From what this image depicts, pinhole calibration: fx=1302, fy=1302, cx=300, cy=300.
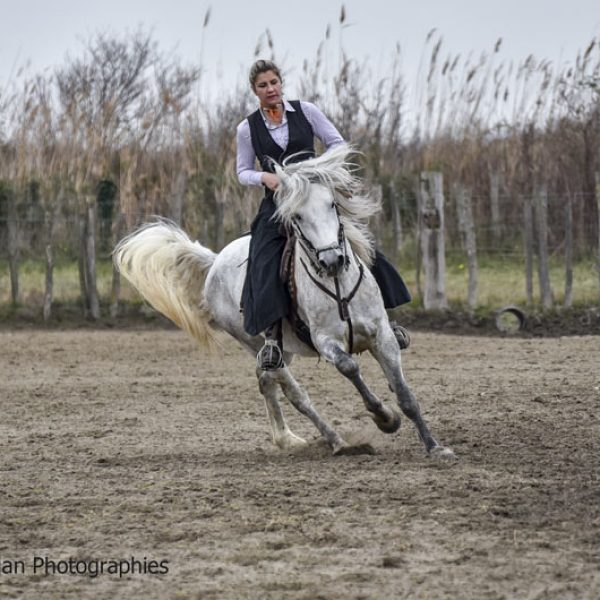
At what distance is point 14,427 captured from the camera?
30.6 ft

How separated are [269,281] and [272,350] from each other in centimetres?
48

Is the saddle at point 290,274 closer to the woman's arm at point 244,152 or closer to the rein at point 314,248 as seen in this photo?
the rein at point 314,248

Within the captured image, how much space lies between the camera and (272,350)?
7980 mm

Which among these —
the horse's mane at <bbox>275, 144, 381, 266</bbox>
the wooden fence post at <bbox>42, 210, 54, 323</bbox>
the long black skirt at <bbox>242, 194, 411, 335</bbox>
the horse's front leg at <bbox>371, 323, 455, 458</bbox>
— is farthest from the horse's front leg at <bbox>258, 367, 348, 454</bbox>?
the wooden fence post at <bbox>42, 210, 54, 323</bbox>

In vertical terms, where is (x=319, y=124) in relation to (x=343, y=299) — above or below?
above

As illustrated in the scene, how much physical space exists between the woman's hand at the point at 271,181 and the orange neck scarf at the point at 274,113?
1.83 feet

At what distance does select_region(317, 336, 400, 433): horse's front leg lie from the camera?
734cm

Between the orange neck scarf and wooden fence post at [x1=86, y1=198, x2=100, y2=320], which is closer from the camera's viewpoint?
the orange neck scarf

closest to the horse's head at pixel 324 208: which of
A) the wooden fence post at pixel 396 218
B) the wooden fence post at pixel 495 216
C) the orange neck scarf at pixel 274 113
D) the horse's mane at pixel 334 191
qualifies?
the horse's mane at pixel 334 191

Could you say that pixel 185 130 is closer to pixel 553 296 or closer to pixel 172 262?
pixel 553 296

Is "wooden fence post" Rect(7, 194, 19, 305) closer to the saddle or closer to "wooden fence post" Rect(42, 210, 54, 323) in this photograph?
"wooden fence post" Rect(42, 210, 54, 323)

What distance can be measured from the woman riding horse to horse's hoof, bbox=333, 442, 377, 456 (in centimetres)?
65

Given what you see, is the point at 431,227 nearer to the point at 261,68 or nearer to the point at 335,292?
the point at 261,68

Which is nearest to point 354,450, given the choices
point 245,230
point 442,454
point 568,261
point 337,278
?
point 442,454
